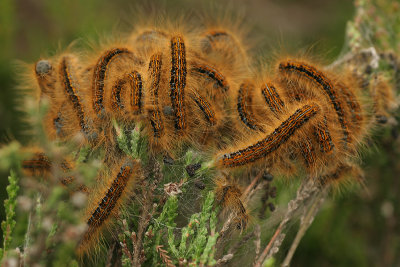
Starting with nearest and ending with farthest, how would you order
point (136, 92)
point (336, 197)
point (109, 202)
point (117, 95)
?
point (109, 202)
point (136, 92)
point (117, 95)
point (336, 197)

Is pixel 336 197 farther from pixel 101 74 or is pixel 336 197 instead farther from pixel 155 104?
pixel 101 74

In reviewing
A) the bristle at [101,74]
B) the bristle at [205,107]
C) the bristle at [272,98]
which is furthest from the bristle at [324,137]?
the bristle at [101,74]

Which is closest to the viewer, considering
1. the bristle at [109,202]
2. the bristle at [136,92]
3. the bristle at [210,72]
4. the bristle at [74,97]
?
the bristle at [109,202]

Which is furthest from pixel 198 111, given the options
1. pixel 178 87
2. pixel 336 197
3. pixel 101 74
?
pixel 336 197

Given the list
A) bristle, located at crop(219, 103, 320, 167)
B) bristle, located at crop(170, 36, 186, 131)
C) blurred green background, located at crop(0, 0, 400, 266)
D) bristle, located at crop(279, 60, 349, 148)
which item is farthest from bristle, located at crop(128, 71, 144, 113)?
blurred green background, located at crop(0, 0, 400, 266)

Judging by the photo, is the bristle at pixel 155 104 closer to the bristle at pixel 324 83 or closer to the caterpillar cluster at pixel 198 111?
the caterpillar cluster at pixel 198 111

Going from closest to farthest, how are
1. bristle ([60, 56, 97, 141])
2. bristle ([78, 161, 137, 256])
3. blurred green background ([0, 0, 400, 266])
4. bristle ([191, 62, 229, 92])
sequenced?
bristle ([78, 161, 137, 256]) < bristle ([60, 56, 97, 141]) < bristle ([191, 62, 229, 92]) < blurred green background ([0, 0, 400, 266])

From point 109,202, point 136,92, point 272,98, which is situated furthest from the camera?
point 272,98

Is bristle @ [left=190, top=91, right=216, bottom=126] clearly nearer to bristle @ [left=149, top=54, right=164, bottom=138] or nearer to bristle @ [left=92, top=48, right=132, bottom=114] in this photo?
bristle @ [left=149, top=54, right=164, bottom=138]
